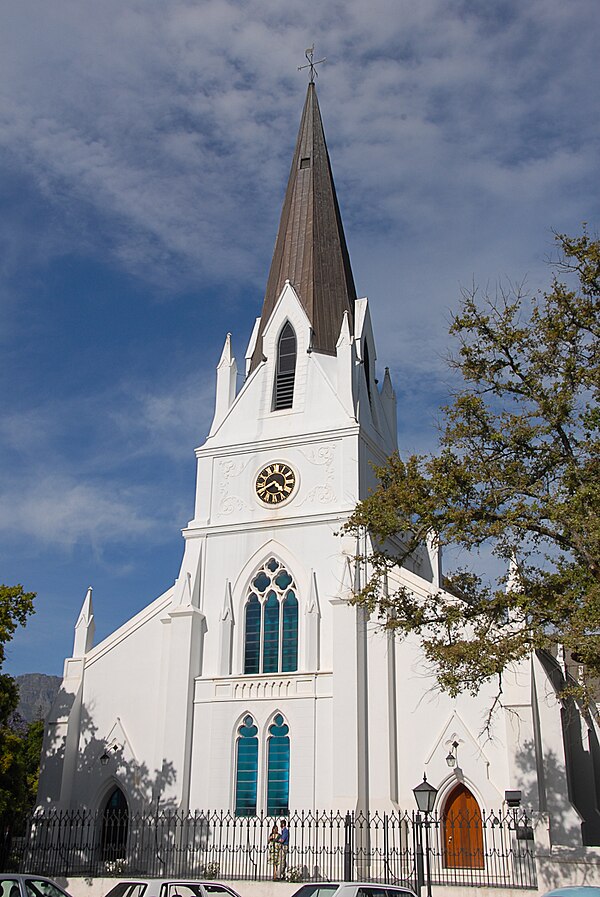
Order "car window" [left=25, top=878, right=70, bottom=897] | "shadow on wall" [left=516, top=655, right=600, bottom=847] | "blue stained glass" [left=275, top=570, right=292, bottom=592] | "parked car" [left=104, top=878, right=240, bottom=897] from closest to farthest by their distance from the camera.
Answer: "parked car" [left=104, top=878, right=240, bottom=897] < "car window" [left=25, top=878, right=70, bottom=897] < "shadow on wall" [left=516, top=655, right=600, bottom=847] < "blue stained glass" [left=275, top=570, right=292, bottom=592]

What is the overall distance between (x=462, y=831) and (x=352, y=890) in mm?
11858

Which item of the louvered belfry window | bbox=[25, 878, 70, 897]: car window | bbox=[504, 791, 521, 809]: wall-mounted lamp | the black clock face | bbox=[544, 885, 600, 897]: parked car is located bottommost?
bbox=[25, 878, 70, 897]: car window

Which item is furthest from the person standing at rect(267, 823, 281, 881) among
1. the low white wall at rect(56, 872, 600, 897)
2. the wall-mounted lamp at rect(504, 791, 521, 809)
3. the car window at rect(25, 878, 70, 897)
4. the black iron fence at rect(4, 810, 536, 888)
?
the car window at rect(25, 878, 70, 897)

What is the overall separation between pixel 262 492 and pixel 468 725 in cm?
1001

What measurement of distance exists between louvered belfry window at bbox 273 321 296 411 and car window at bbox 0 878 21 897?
1965cm

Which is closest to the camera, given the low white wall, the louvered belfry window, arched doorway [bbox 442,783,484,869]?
the low white wall

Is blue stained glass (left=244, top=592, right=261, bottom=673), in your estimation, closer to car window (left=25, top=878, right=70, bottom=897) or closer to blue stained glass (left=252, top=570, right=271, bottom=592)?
blue stained glass (left=252, top=570, right=271, bottom=592)

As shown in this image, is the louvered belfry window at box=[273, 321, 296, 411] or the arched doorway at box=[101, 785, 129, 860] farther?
the louvered belfry window at box=[273, 321, 296, 411]

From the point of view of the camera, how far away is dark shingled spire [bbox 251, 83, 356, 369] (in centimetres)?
3338

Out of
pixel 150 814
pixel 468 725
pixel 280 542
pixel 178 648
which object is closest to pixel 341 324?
pixel 280 542

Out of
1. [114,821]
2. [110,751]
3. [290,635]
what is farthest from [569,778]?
[110,751]

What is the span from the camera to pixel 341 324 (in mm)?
33125

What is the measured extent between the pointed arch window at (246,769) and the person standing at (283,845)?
170cm

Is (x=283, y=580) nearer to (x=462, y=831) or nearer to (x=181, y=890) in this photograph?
(x=462, y=831)
